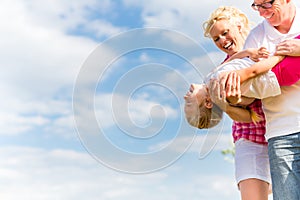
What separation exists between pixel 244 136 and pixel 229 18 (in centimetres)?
81

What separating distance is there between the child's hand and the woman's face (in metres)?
0.41

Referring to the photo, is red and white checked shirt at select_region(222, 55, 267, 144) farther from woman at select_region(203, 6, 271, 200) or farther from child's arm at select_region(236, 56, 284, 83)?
child's arm at select_region(236, 56, 284, 83)

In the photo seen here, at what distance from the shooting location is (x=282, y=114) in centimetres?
311

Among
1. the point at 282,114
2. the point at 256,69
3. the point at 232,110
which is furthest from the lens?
the point at 232,110

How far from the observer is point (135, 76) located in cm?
424

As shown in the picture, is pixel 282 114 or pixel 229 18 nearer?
pixel 282 114

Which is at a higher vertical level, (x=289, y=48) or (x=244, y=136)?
(x=289, y=48)

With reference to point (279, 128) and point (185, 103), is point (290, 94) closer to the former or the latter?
point (279, 128)

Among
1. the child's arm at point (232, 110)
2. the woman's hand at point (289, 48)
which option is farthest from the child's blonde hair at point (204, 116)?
the woman's hand at point (289, 48)

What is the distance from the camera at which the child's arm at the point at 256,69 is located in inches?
115

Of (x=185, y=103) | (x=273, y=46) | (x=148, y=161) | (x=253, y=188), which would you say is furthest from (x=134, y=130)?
(x=273, y=46)

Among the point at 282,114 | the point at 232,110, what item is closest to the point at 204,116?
the point at 232,110

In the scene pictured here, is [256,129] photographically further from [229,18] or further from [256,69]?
[229,18]

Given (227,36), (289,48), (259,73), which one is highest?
(227,36)
